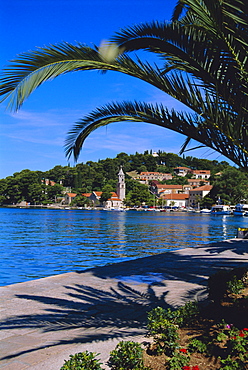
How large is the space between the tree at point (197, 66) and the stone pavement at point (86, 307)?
8.23 feet

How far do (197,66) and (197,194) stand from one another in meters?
133

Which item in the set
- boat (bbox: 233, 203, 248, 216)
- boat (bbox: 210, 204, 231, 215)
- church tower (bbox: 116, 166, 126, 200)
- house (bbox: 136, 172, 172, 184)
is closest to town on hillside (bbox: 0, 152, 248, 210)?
church tower (bbox: 116, 166, 126, 200)

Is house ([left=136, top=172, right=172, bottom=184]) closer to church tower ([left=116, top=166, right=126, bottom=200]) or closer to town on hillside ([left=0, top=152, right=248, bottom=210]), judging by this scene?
town on hillside ([left=0, top=152, right=248, bottom=210])

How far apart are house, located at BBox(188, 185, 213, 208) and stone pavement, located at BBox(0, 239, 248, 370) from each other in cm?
12164

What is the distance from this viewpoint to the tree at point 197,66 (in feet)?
12.5

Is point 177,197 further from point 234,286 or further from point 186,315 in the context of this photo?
point 186,315

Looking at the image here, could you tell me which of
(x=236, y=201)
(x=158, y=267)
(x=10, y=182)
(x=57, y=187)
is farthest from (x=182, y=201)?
(x=158, y=267)

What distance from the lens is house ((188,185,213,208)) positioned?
132250 mm

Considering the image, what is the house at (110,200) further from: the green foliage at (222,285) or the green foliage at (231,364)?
the green foliage at (231,364)

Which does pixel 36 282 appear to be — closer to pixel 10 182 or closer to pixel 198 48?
pixel 198 48

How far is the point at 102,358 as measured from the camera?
3.47 metres

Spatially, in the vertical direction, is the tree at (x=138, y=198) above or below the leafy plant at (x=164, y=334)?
above

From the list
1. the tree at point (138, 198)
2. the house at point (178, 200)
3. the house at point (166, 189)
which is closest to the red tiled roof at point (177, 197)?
the house at point (178, 200)

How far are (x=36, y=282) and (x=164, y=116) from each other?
4260 mm
